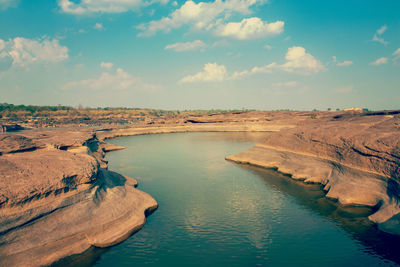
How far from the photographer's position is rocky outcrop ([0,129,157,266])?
1128 centimetres

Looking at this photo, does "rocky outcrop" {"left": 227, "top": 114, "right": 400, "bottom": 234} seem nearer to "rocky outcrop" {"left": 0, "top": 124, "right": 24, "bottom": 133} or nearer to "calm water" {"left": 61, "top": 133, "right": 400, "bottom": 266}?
"calm water" {"left": 61, "top": 133, "right": 400, "bottom": 266}

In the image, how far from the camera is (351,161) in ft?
70.2

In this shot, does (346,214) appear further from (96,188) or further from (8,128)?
(8,128)

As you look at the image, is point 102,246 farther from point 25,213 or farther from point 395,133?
point 395,133

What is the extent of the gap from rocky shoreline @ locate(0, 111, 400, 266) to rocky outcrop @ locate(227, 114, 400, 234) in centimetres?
7

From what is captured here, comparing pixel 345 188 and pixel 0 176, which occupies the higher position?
pixel 0 176

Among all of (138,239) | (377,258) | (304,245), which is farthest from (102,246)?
(377,258)

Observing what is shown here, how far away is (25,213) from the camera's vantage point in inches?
469

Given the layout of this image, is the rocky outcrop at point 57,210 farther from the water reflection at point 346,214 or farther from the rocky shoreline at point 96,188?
the water reflection at point 346,214

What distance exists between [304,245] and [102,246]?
37.5ft

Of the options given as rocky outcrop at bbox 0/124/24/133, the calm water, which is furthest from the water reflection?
rocky outcrop at bbox 0/124/24/133

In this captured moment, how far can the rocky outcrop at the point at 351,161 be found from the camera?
1689 cm

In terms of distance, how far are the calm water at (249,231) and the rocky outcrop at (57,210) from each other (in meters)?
0.99

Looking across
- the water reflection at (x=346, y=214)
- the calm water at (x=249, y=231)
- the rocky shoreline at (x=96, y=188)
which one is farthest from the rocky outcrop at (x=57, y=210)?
Result: the water reflection at (x=346, y=214)
